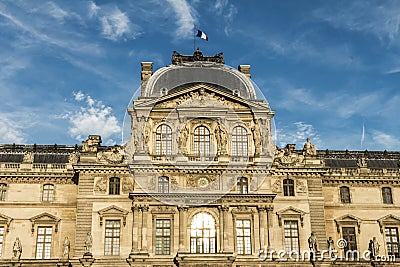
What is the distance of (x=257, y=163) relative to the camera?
4678cm

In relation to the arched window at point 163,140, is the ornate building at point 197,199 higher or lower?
lower

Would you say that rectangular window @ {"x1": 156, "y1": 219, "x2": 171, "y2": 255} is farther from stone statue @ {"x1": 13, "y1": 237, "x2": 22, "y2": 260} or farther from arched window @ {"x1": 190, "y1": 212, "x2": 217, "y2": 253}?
stone statue @ {"x1": 13, "y1": 237, "x2": 22, "y2": 260}

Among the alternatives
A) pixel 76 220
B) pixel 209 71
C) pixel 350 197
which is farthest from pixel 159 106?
pixel 350 197

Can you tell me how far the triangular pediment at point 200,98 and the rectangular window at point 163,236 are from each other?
10.3 meters

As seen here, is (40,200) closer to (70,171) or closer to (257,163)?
(70,171)

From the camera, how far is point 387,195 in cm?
5047

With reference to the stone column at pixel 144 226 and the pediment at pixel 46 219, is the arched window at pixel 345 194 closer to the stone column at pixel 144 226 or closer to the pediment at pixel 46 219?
the stone column at pixel 144 226

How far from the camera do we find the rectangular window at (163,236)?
44.2 m

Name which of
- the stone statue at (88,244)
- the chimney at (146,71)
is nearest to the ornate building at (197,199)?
the stone statue at (88,244)

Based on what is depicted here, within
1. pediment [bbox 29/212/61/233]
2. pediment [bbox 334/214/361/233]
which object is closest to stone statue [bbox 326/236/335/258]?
pediment [bbox 334/214/361/233]

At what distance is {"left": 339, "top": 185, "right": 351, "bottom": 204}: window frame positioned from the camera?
50.1m

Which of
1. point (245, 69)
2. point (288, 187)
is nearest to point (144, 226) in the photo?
point (288, 187)

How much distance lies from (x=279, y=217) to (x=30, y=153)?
2315 cm

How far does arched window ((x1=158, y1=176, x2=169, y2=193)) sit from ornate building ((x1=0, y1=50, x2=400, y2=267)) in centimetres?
9
